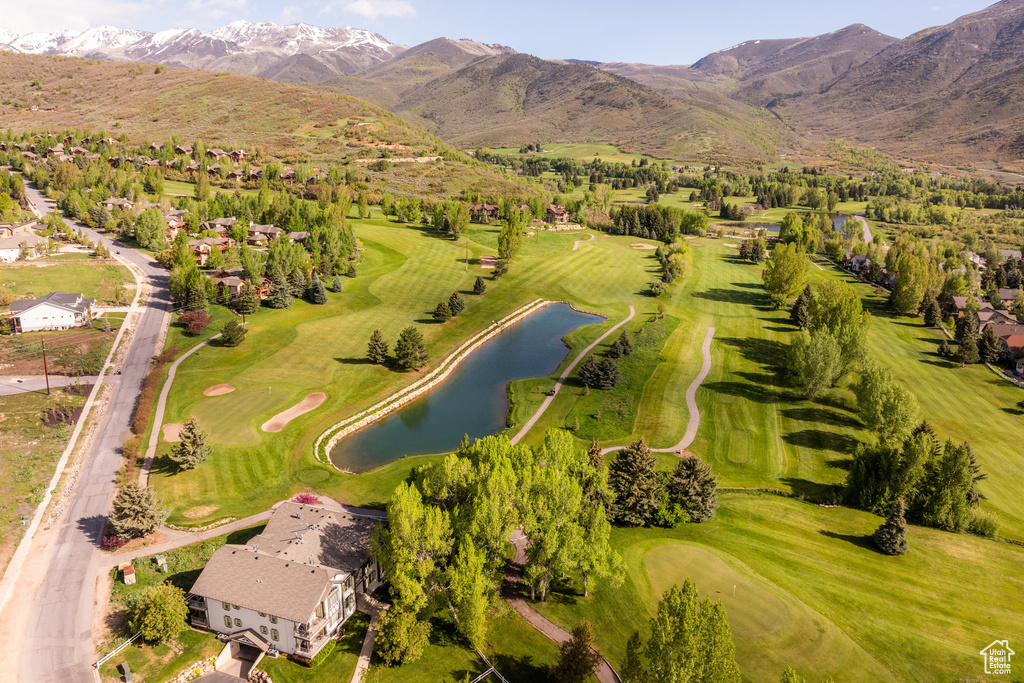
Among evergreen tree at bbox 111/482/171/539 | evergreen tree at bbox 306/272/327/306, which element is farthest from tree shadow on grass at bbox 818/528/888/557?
evergreen tree at bbox 306/272/327/306

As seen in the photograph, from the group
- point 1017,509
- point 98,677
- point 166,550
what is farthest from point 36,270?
point 1017,509

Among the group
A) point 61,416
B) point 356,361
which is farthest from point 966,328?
point 61,416

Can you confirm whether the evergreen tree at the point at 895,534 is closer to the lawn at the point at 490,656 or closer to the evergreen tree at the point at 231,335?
the lawn at the point at 490,656

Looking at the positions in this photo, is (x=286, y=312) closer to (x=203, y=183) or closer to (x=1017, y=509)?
(x=203, y=183)

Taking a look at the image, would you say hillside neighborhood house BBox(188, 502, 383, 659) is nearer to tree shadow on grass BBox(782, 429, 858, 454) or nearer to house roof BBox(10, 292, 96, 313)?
tree shadow on grass BBox(782, 429, 858, 454)

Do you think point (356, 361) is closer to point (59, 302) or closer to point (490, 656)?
point (59, 302)

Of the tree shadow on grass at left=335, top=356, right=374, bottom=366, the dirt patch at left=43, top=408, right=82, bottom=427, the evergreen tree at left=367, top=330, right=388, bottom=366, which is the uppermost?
the evergreen tree at left=367, top=330, right=388, bottom=366
